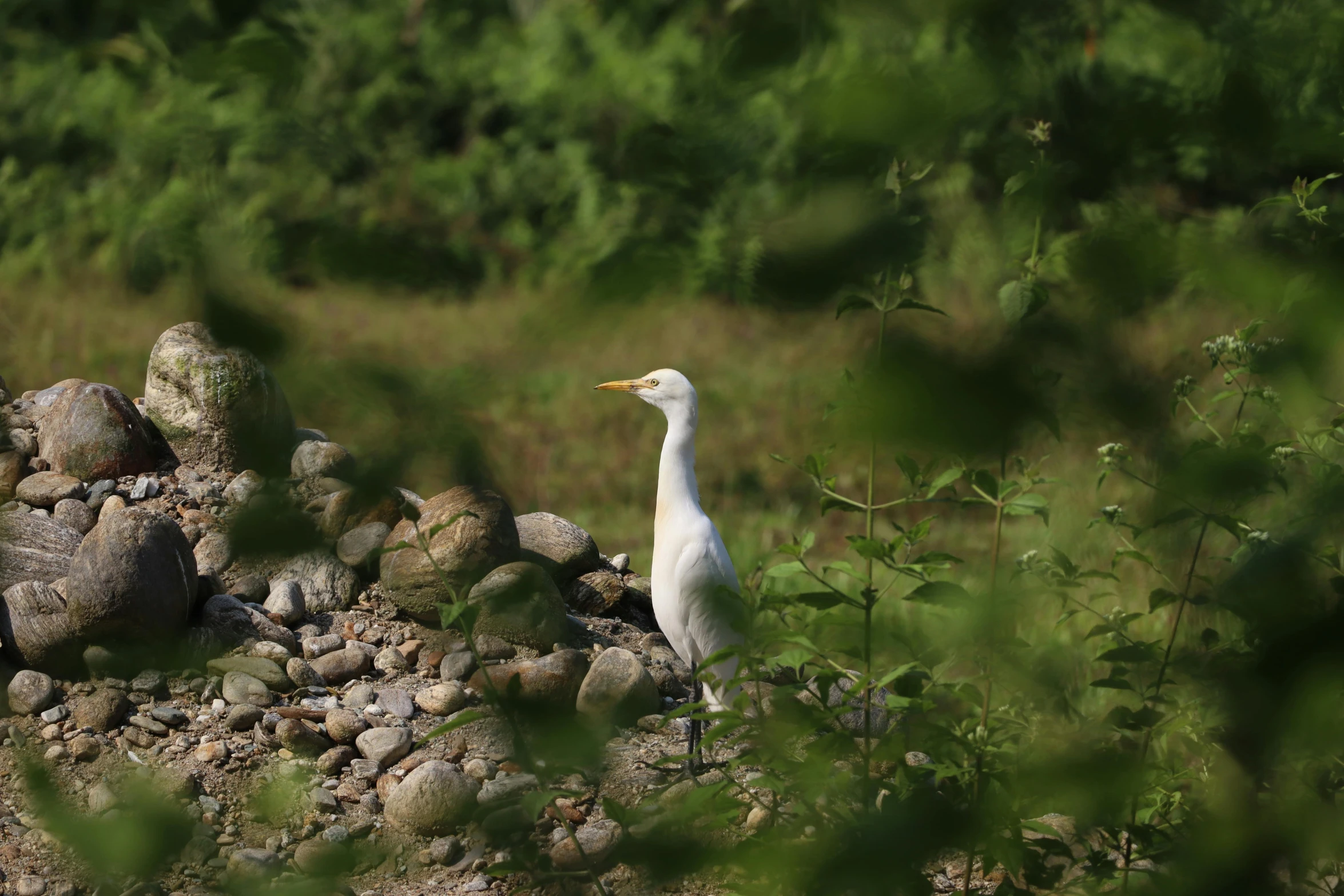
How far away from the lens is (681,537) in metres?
3.33

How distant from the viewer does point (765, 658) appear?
161 cm

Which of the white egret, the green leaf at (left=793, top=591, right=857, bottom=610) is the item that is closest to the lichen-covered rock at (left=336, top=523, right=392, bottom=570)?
the white egret

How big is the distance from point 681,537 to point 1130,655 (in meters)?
2.02

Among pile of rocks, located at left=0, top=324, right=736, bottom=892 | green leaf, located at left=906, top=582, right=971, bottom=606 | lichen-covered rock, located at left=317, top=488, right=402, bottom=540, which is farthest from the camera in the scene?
pile of rocks, located at left=0, top=324, right=736, bottom=892

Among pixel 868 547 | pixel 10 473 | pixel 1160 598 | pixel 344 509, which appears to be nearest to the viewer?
pixel 344 509

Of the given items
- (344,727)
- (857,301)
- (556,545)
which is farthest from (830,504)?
(556,545)

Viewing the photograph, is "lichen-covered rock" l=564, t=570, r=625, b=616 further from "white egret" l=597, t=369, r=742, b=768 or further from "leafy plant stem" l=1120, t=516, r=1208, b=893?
"leafy plant stem" l=1120, t=516, r=1208, b=893

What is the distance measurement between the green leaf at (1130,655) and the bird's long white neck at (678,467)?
81.3 inches

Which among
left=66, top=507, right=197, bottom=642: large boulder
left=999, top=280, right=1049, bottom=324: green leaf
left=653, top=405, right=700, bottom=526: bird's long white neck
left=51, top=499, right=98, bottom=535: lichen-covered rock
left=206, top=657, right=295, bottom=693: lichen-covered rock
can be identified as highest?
left=999, top=280, right=1049, bottom=324: green leaf

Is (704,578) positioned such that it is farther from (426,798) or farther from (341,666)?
(341,666)

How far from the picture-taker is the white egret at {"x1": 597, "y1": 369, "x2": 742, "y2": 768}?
322 cm

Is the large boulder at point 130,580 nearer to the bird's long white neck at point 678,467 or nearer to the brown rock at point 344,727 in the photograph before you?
A: the brown rock at point 344,727

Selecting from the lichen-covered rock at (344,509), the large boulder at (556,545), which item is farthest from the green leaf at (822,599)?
the large boulder at (556,545)

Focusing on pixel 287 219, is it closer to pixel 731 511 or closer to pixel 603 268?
pixel 603 268
